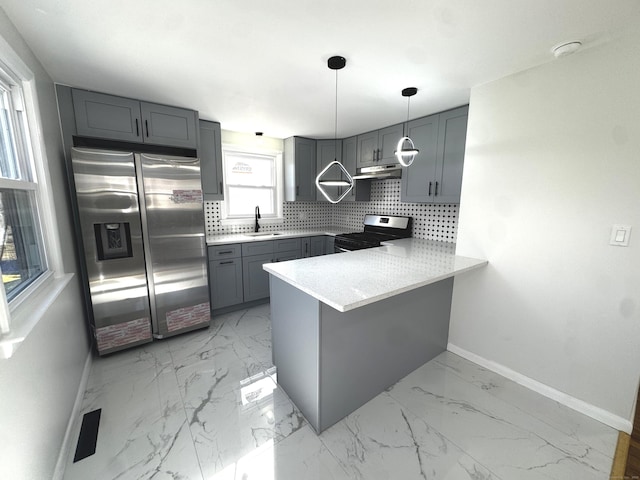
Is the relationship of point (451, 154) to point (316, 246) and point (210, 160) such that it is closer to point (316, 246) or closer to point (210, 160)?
point (316, 246)

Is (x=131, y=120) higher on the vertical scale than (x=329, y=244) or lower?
higher

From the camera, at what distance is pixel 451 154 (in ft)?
8.44

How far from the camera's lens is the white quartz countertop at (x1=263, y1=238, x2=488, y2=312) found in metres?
1.41

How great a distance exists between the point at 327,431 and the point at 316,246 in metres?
2.54

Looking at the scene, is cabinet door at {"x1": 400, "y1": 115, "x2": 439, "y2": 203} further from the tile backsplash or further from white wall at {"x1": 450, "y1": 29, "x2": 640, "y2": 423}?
white wall at {"x1": 450, "y1": 29, "x2": 640, "y2": 423}

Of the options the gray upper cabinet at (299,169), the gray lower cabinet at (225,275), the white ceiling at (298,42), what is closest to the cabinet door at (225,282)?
the gray lower cabinet at (225,275)

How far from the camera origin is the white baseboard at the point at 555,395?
1.66 meters

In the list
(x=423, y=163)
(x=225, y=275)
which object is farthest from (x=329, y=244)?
(x=423, y=163)

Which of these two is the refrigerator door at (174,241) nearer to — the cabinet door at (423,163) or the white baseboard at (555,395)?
the cabinet door at (423,163)

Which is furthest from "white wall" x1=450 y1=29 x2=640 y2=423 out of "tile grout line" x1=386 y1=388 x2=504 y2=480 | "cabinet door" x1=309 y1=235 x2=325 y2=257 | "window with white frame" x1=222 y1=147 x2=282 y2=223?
"window with white frame" x1=222 y1=147 x2=282 y2=223

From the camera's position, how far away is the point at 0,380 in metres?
0.92

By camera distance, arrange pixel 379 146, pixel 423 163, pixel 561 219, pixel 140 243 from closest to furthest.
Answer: pixel 561 219 → pixel 140 243 → pixel 423 163 → pixel 379 146

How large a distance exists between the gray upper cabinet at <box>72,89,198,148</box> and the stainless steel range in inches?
81.3

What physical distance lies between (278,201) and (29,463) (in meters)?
3.38
